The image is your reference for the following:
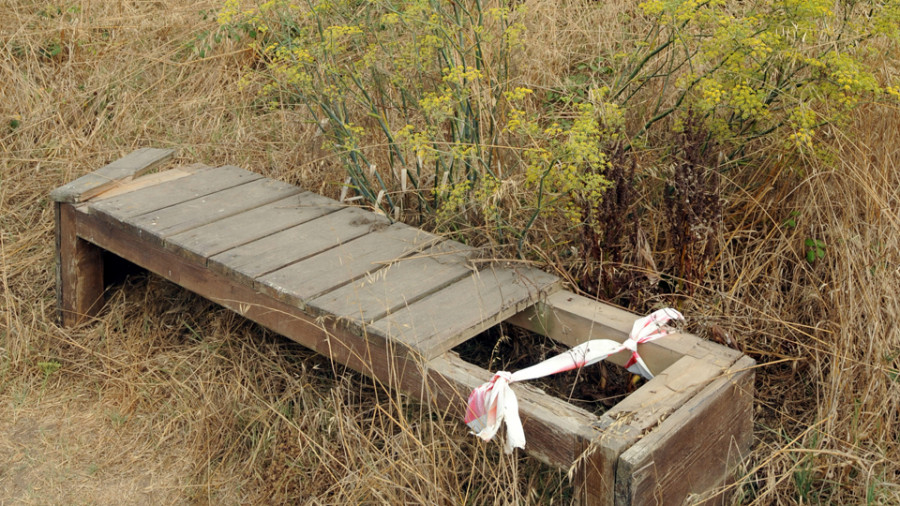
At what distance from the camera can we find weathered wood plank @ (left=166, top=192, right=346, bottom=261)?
10.6 feet

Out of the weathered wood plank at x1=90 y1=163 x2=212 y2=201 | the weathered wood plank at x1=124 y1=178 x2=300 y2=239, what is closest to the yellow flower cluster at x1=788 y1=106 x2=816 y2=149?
the weathered wood plank at x1=124 y1=178 x2=300 y2=239

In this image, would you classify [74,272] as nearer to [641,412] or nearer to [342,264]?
[342,264]

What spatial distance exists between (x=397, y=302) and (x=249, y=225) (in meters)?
0.90

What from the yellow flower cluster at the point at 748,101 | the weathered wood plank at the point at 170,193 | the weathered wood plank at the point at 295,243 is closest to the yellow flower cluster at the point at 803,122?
the yellow flower cluster at the point at 748,101

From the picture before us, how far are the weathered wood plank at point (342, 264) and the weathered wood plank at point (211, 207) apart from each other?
0.58 meters

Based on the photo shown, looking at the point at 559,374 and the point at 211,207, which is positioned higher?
the point at 211,207

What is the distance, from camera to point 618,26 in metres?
4.34

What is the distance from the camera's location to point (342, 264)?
3113 mm

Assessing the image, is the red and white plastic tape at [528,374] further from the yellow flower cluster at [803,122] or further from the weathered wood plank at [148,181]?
the weathered wood plank at [148,181]

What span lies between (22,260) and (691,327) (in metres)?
3.05

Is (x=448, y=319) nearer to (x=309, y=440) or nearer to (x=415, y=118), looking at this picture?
(x=309, y=440)

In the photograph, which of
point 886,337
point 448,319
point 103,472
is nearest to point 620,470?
point 448,319

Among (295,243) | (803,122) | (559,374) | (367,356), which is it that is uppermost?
(803,122)

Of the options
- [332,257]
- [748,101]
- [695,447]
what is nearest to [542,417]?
[695,447]
